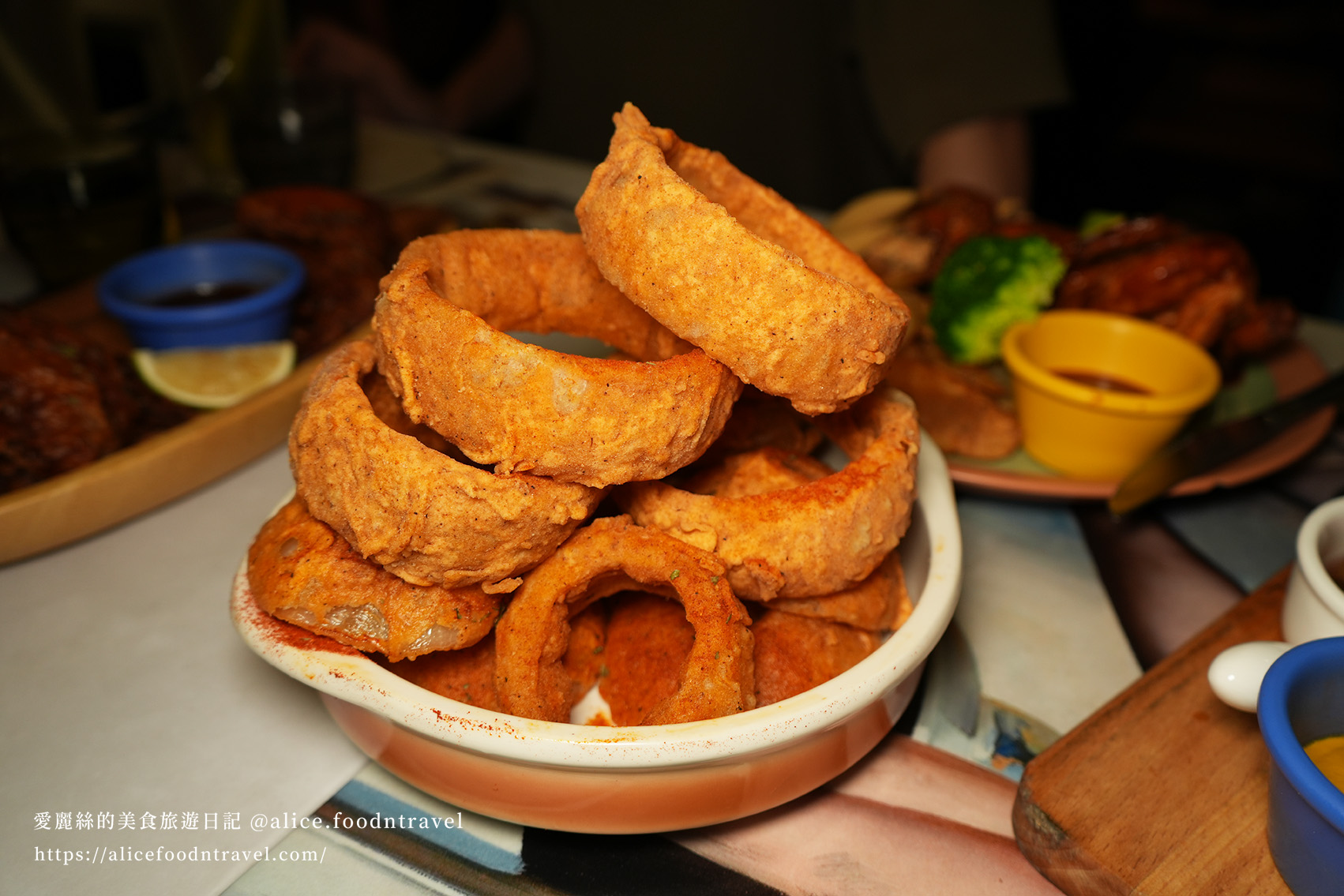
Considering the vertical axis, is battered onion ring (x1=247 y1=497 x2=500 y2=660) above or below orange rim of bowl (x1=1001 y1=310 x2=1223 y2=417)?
above

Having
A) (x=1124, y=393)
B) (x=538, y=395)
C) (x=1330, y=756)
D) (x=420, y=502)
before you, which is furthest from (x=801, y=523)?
(x=1124, y=393)

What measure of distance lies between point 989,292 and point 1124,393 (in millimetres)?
539

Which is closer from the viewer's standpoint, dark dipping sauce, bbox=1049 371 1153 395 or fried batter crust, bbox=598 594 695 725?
fried batter crust, bbox=598 594 695 725

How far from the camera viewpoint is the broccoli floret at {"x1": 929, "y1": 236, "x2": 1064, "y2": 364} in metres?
2.80

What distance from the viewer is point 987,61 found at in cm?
452

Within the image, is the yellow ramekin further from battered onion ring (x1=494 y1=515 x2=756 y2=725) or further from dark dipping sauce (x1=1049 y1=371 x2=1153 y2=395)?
battered onion ring (x1=494 y1=515 x2=756 y2=725)

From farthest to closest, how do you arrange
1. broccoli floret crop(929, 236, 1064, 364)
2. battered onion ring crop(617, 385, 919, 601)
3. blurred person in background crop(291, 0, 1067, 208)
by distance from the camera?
1. blurred person in background crop(291, 0, 1067, 208)
2. broccoli floret crop(929, 236, 1064, 364)
3. battered onion ring crop(617, 385, 919, 601)

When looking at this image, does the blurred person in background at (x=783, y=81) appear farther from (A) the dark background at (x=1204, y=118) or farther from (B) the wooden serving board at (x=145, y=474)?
(A) the dark background at (x=1204, y=118)

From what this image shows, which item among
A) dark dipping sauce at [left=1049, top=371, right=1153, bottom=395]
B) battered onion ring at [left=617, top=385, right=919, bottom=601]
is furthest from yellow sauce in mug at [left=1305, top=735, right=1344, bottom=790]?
dark dipping sauce at [left=1049, top=371, right=1153, bottom=395]

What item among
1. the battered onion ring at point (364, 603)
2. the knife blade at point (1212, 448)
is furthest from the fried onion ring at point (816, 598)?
the knife blade at point (1212, 448)

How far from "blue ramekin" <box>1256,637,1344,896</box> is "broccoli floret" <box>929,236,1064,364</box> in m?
1.59

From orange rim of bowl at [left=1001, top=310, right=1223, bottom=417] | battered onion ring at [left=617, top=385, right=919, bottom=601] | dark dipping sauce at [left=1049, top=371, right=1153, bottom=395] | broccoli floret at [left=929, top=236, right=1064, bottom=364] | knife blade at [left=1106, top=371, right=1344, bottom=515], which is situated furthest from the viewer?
broccoli floret at [left=929, top=236, right=1064, bottom=364]

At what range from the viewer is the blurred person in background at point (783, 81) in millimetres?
4512

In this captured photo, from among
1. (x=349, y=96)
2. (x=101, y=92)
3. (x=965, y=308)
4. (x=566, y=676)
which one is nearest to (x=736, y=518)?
(x=566, y=676)
